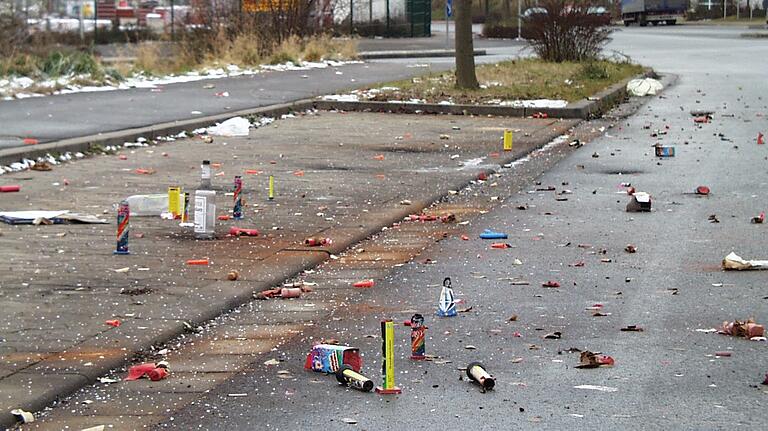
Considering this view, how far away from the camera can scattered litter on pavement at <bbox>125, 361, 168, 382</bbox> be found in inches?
246

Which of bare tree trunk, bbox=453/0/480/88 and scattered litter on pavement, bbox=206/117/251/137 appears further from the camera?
bare tree trunk, bbox=453/0/480/88

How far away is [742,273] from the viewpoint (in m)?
8.69

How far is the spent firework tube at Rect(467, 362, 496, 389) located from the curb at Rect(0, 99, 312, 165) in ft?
27.1

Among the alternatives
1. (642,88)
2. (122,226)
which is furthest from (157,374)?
(642,88)

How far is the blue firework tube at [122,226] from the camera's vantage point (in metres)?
8.71

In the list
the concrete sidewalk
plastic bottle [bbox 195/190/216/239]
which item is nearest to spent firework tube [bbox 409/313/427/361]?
the concrete sidewalk

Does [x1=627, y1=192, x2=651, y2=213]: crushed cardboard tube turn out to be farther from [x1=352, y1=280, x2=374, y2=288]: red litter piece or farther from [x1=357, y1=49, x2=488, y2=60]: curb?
[x1=357, y1=49, x2=488, y2=60]: curb

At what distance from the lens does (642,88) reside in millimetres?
25516

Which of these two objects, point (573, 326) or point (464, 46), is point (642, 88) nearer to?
point (464, 46)

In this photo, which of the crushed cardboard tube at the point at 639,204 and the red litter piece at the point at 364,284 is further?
the crushed cardboard tube at the point at 639,204

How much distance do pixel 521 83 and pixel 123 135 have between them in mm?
10522

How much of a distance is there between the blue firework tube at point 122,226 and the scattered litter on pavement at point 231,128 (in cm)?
810

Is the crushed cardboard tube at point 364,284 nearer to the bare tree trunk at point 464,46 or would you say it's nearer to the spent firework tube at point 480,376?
the spent firework tube at point 480,376

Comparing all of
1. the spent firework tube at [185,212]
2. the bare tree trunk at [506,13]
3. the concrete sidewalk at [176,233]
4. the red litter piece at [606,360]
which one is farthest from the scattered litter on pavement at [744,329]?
the bare tree trunk at [506,13]
